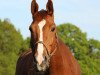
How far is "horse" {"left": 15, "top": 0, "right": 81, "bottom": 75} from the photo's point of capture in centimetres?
1036

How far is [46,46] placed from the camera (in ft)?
34.6

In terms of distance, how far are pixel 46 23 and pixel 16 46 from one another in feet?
171

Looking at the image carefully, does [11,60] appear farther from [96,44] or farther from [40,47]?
[40,47]

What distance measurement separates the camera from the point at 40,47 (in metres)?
10.4

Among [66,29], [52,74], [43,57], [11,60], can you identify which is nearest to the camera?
[43,57]

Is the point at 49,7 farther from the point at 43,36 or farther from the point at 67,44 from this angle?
the point at 67,44

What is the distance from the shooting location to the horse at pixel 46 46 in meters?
10.4

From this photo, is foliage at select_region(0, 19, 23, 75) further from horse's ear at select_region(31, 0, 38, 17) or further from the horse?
horse's ear at select_region(31, 0, 38, 17)

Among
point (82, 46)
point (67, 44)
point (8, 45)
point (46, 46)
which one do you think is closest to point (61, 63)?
point (46, 46)

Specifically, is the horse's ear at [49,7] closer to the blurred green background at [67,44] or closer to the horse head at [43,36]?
the horse head at [43,36]

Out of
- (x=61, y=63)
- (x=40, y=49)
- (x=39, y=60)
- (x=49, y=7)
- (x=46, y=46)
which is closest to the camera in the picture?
(x=39, y=60)

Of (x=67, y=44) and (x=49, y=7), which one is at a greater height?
(x=67, y=44)

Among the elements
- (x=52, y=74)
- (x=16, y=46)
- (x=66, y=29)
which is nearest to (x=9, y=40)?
(x=16, y=46)

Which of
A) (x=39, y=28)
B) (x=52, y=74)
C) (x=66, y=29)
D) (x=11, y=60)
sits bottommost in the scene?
(x=52, y=74)
